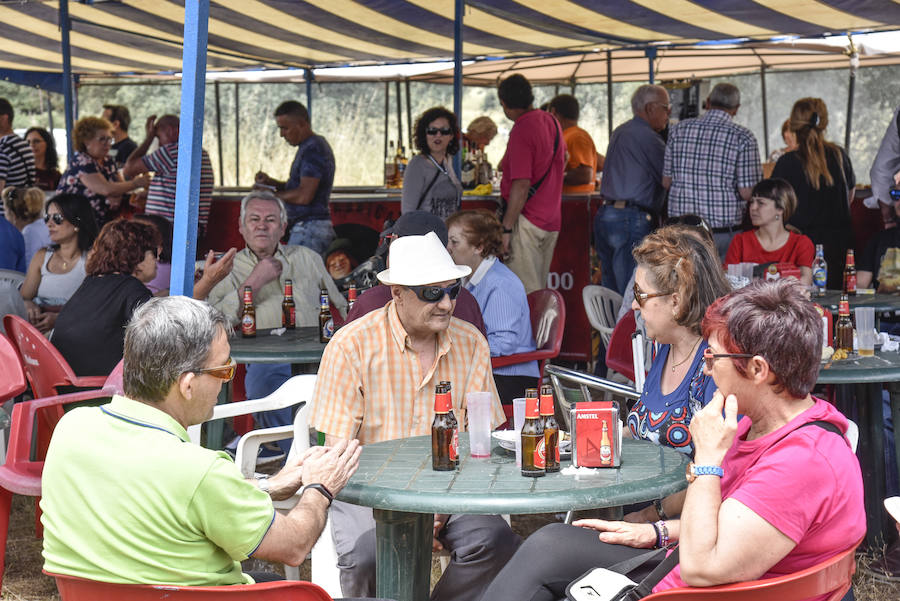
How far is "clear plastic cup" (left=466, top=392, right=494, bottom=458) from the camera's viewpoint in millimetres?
2670

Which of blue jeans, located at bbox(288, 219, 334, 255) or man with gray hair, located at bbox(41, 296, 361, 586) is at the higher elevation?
blue jeans, located at bbox(288, 219, 334, 255)

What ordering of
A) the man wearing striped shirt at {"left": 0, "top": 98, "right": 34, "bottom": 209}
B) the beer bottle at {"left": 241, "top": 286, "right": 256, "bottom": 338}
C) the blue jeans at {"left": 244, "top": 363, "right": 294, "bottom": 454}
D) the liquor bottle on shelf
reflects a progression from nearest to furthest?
1. the beer bottle at {"left": 241, "top": 286, "right": 256, "bottom": 338}
2. the blue jeans at {"left": 244, "top": 363, "right": 294, "bottom": 454}
3. the liquor bottle on shelf
4. the man wearing striped shirt at {"left": 0, "top": 98, "right": 34, "bottom": 209}

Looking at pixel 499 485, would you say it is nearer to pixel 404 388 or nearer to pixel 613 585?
pixel 613 585

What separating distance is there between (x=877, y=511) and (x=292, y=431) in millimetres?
2181

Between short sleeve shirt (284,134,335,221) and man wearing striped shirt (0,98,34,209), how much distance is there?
210 centimetres

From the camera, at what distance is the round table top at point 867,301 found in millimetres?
5070

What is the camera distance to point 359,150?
1961 cm

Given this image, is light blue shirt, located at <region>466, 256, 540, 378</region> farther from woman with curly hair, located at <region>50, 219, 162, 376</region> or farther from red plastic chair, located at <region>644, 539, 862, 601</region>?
red plastic chair, located at <region>644, 539, 862, 601</region>

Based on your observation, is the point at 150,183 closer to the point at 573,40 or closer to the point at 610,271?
the point at 610,271

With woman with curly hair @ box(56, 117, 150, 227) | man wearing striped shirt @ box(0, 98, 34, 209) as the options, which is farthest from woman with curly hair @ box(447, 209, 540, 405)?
man wearing striped shirt @ box(0, 98, 34, 209)

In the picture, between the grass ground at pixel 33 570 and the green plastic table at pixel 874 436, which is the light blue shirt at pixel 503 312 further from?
the green plastic table at pixel 874 436

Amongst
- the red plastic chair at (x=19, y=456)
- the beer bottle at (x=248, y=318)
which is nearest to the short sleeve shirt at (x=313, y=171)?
the beer bottle at (x=248, y=318)

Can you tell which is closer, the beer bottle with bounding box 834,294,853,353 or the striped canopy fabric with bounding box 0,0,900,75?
the beer bottle with bounding box 834,294,853,353

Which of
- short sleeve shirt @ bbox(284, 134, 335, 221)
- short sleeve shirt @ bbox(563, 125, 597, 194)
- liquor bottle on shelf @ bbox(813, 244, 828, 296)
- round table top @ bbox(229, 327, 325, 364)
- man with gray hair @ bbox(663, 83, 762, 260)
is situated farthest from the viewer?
short sleeve shirt @ bbox(563, 125, 597, 194)
